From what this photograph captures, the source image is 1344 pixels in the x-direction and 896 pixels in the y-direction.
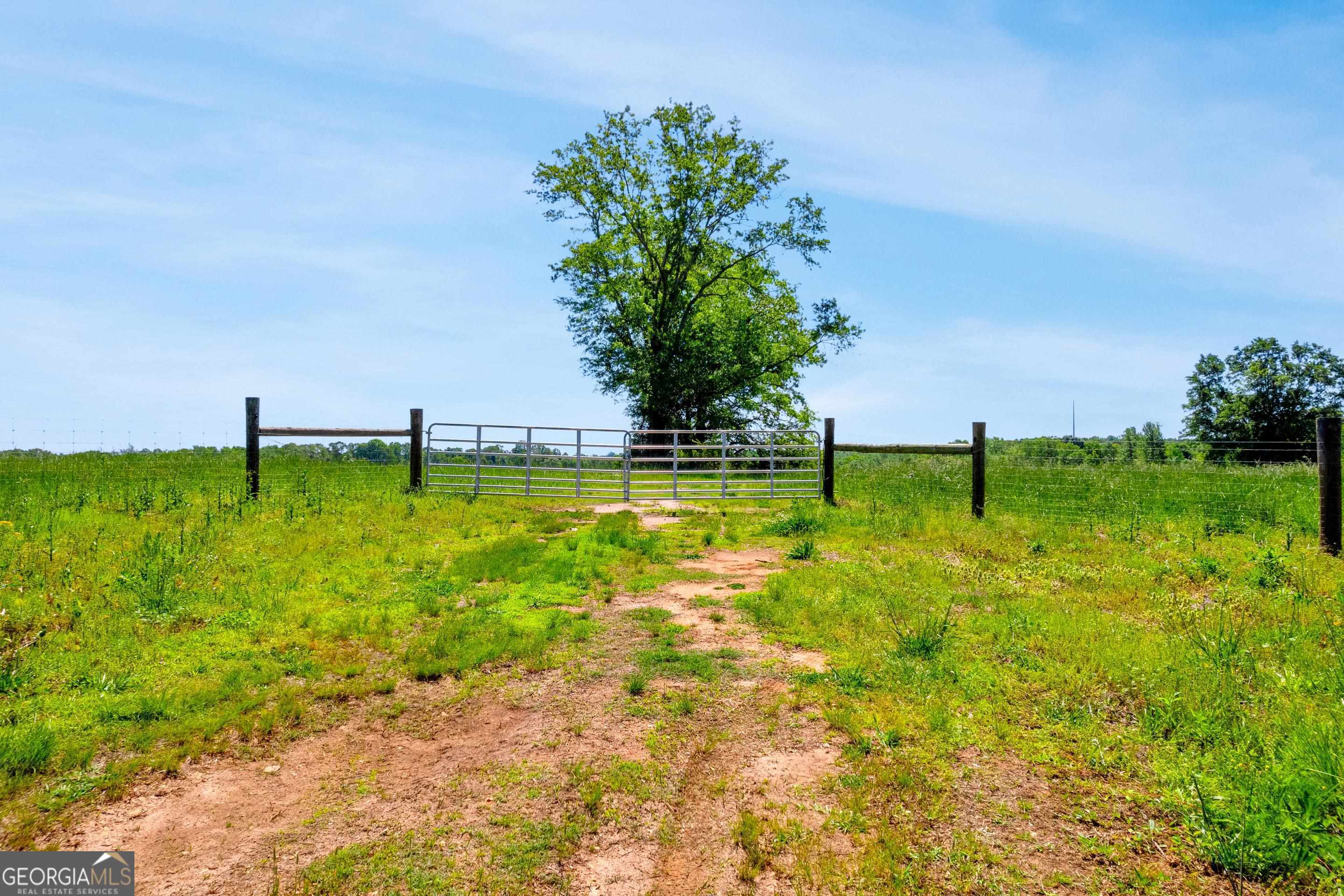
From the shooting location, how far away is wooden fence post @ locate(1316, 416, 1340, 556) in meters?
9.02

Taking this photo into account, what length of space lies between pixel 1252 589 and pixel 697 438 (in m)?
21.2

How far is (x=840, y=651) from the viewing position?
18.4 ft

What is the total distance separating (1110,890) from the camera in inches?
114

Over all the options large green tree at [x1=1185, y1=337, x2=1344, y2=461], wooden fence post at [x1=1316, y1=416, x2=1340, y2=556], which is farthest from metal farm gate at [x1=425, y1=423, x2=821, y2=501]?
large green tree at [x1=1185, y1=337, x2=1344, y2=461]

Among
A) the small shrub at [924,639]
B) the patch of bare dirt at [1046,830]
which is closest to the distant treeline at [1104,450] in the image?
the small shrub at [924,639]

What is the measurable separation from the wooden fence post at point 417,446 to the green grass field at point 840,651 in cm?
409

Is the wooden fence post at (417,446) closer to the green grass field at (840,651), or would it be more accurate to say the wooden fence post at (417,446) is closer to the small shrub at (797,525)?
the green grass field at (840,651)

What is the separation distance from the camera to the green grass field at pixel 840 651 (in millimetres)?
3230

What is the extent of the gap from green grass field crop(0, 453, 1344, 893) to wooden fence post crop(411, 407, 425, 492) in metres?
4.09

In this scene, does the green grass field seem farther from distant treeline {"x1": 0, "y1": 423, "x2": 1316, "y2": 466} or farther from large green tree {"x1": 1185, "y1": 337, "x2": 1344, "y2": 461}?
large green tree {"x1": 1185, "y1": 337, "x2": 1344, "y2": 461}

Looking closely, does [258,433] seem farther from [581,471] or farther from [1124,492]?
[1124,492]

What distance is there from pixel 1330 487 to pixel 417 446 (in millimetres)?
15918

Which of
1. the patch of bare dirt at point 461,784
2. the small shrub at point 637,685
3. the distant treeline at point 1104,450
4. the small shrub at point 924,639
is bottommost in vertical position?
the patch of bare dirt at point 461,784

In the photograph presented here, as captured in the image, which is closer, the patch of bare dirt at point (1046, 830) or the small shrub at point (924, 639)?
the patch of bare dirt at point (1046, 830)
